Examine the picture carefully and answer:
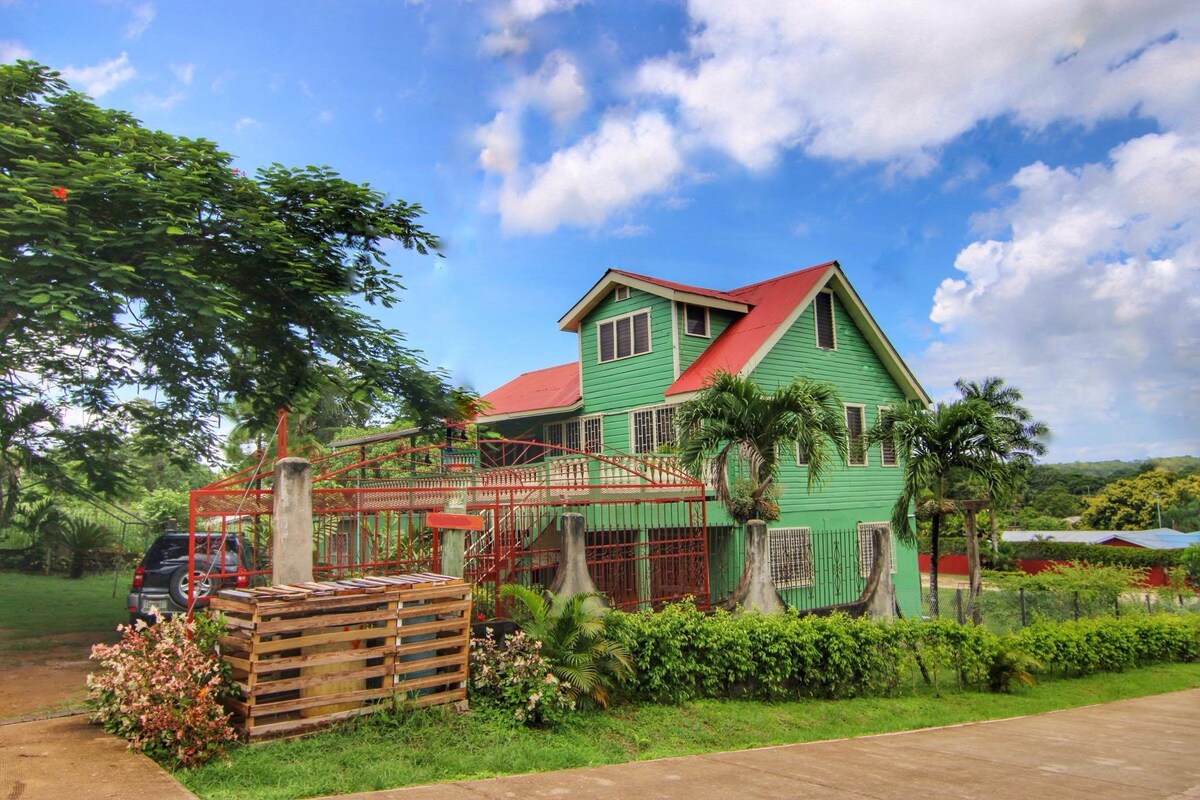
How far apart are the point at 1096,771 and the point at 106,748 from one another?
9353 mm

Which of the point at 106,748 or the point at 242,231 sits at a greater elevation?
the point at 242,231

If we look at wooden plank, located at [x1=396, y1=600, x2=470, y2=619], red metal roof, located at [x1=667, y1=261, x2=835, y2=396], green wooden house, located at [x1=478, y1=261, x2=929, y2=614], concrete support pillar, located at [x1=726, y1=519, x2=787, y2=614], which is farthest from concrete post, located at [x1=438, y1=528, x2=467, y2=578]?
red metal roof, located at [x1=667, y1=261, x2=835, y2=396]

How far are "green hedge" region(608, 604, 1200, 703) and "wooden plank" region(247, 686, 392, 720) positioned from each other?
9.68 ft

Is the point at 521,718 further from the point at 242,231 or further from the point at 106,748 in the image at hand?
the point at 242,231

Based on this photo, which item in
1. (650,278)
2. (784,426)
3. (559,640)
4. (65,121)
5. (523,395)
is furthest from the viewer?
(523,395)

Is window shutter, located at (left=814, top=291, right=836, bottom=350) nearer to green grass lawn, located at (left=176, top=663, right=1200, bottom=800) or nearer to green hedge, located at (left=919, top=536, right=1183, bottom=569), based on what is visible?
green grass lawn, located at (left=176, top=663, right=1200, bottom=800)

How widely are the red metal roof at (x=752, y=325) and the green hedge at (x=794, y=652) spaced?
25.1 ft

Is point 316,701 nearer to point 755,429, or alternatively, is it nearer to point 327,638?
point 327,638

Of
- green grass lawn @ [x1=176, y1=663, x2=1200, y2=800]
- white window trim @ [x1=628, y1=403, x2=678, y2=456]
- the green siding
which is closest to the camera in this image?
green grass lawn @ [x1=176, y1=663, x2=1200, y2=800]

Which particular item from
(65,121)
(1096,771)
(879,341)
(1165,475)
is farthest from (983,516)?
(65,121)

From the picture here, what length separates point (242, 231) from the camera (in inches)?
583

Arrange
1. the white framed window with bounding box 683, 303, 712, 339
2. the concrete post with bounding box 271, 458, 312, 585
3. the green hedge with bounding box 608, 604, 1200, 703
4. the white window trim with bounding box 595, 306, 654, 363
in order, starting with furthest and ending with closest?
the white window trim with bounding box 595, 306, 654, 363 < the white framed window with bounding box 683, 303, 712, 339 < the green hedge with bounding box 608, 604, 1200, 703 < the concrete post with bounding box 271, 458, 312, 585

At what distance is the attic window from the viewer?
20.9m

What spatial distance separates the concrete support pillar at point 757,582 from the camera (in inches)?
497
